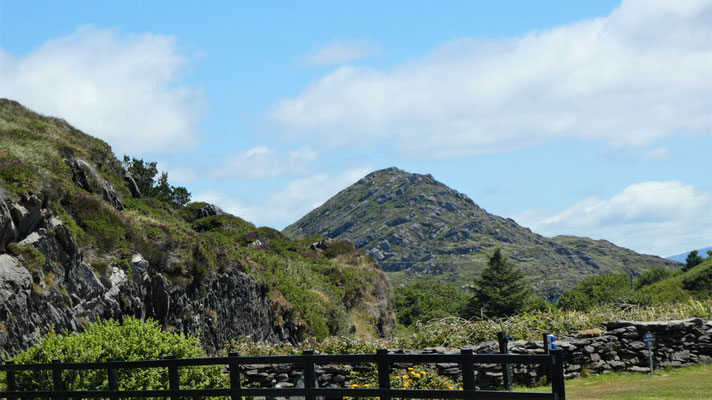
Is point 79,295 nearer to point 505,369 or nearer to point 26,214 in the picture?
point 26,214

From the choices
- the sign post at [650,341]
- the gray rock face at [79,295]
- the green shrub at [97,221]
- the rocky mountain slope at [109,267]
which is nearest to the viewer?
the sign post at [650,341]

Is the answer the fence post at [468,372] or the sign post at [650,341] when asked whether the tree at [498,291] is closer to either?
the sign post at [650,341]

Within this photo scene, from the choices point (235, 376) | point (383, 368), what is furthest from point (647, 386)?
point (235, 376)

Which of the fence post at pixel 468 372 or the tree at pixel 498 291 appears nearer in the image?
the fence post at pixel 468 372

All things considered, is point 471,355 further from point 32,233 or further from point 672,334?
point 32,233

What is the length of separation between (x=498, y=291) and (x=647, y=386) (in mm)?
65879

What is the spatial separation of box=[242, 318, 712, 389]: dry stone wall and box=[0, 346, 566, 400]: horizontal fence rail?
544 cm

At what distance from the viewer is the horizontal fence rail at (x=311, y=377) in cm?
707

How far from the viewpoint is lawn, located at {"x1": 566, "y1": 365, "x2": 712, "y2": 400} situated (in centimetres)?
1317

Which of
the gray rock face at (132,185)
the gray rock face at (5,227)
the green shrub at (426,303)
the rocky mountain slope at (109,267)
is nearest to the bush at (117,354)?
the rocky mountain slope at (109,267)

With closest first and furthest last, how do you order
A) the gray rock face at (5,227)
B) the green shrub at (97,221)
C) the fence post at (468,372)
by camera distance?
1. the fence post at (468,372)
2. the gray rock face at (5,227)
3. the green shrub at (97,221)

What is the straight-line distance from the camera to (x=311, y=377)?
880 centimetres

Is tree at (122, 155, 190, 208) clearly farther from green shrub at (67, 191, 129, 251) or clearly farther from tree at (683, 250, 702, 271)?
tree at (683, 250, 702, 271)

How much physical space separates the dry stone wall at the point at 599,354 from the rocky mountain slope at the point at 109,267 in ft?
7.96
